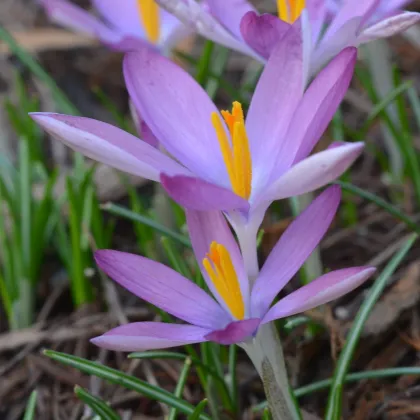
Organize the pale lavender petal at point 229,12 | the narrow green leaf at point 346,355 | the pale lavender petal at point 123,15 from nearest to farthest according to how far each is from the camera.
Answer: the narrow green leaf at point 346,355, the pale lavender petal at point 229,12, the pale lavender petal at point 123,15

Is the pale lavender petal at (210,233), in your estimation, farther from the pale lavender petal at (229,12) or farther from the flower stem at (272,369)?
the pale lavender petal at (229,12)

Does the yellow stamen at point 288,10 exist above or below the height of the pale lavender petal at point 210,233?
above

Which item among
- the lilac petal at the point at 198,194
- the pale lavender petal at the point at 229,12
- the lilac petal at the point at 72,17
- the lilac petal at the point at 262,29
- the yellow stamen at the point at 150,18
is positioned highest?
the lilac petal at the point at 72,17

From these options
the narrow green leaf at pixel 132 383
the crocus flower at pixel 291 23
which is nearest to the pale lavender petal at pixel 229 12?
the crocus flower at pixel 291 23

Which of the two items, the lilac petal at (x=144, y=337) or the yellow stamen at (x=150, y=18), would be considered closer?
the lilac petal at (x=144, y=337)

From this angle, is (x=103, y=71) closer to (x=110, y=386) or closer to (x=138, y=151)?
(x=110, y=386)

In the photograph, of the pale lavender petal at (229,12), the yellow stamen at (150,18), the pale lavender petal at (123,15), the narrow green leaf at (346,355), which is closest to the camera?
the narrow green leaf at (346,355)

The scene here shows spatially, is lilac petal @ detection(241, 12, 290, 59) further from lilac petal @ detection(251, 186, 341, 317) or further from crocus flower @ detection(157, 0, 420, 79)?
lilac petal @ detection(251, 186, 341, 317)

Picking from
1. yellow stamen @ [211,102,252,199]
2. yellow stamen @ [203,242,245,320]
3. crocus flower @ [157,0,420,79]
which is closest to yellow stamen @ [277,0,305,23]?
crocus flower @ [157,0,420,79]

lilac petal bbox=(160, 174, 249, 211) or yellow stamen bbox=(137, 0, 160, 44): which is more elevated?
yellow stamen bbox=(137, 0, 160, 44)
